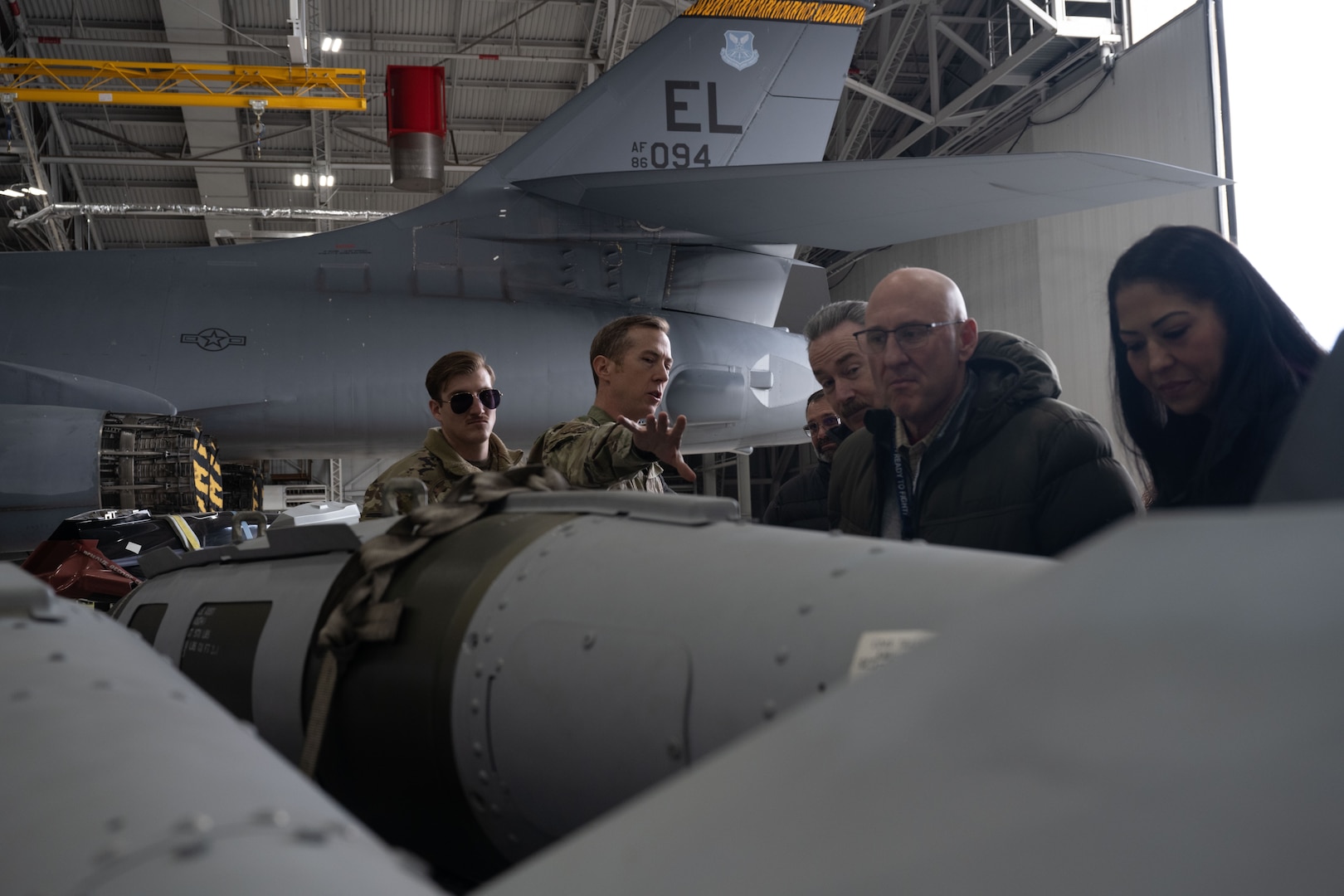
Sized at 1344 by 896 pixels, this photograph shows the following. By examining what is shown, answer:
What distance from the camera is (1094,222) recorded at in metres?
10.2

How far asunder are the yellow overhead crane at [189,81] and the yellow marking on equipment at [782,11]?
6.22 meters

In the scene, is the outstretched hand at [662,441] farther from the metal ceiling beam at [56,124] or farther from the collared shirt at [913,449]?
the metal ceiling beam at [56,124]

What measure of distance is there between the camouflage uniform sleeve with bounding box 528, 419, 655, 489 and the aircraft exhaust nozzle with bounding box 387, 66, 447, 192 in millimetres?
6272

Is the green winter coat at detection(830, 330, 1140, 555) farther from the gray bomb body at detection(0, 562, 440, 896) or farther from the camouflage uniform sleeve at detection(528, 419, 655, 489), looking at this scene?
the gray bomb body at detection(0, 562, 440, 896)

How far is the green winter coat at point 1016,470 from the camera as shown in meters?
1.84

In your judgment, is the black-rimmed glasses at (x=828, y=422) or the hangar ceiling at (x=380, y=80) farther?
the hangar ceiling at (x=380, y=80)

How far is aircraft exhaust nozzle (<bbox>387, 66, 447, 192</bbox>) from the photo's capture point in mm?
8258

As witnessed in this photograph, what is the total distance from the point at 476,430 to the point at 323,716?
1.52 meters

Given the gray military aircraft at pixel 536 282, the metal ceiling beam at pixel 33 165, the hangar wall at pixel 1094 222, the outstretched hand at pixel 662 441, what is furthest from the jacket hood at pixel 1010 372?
the metal ceiling beam at pixel 33 165

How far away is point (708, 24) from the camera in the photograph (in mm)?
6449

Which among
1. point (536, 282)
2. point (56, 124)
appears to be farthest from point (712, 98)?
point (56, 124)

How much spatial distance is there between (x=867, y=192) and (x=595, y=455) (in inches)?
128

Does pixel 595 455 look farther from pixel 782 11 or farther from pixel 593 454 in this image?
pixel 782 11

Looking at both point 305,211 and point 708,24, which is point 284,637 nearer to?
point 708,24
